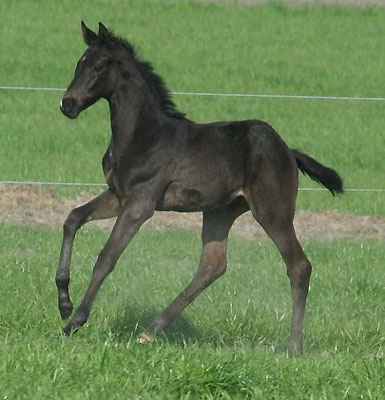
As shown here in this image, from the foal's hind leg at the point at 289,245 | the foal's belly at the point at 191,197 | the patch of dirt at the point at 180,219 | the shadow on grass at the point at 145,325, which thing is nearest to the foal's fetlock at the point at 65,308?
the shadow on grass at the point at 145,325

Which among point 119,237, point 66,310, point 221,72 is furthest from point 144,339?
point 221,72

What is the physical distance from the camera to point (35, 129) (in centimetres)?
1931

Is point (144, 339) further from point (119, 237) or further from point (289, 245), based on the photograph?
point (289, 245)

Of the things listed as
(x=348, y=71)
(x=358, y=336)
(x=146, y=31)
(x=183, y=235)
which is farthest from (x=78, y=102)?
(x=146, y=31)

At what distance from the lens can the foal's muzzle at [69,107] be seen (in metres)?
8.77

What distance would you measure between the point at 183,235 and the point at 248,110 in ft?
23.4

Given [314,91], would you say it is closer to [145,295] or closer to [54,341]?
[145,295]

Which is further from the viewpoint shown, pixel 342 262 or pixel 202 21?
pixel 202 21

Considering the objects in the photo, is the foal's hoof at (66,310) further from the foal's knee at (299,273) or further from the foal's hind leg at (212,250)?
the foal's knee at (299,273)

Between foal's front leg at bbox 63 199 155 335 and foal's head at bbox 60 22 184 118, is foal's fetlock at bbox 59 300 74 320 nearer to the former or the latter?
foal's front leg at bbox 63 199 155 335

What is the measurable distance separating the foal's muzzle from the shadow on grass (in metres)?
1.58

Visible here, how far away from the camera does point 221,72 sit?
22.6 m

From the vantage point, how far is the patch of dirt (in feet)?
45.4

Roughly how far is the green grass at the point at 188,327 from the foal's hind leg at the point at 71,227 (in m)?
0.25
